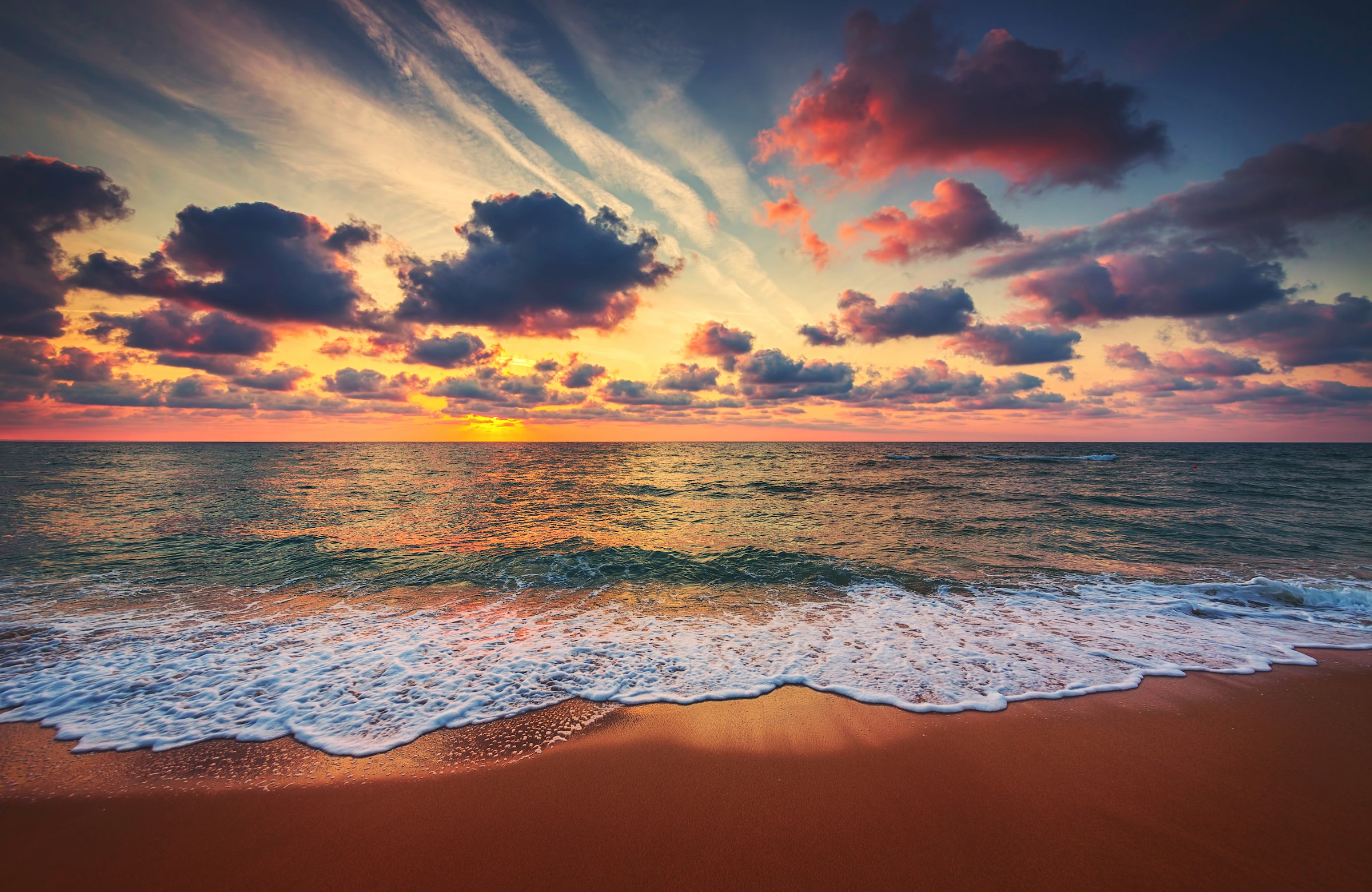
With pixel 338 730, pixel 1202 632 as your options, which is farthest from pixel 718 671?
pixel 1202 632

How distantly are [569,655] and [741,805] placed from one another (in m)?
3.70

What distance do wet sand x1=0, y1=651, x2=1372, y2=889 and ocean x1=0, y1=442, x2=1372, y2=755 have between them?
53cm

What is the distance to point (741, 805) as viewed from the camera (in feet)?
13.1

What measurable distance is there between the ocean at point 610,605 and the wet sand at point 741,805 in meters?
0.53

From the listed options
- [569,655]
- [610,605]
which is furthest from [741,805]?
[610,605]

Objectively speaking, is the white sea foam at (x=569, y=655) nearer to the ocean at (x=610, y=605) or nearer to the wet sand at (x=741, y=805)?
the ocean at (x=610, y=605)

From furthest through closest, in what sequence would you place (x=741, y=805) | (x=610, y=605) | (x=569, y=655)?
1. (x=610, y=605)
2. (x=569, y=655)
3. (x=741, y=805)

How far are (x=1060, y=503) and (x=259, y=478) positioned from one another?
5312 centimetres

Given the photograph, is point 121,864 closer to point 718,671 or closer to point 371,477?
point 718,671

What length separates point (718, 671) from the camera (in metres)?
6.49

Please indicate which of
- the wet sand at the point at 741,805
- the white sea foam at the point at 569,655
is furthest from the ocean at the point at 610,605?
the wet sand at the point at 741,805

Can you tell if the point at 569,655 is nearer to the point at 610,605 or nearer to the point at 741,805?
the point at 610,605

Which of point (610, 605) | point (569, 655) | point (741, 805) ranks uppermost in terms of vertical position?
point (741, 805)

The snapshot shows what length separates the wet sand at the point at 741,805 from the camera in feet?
11.0
